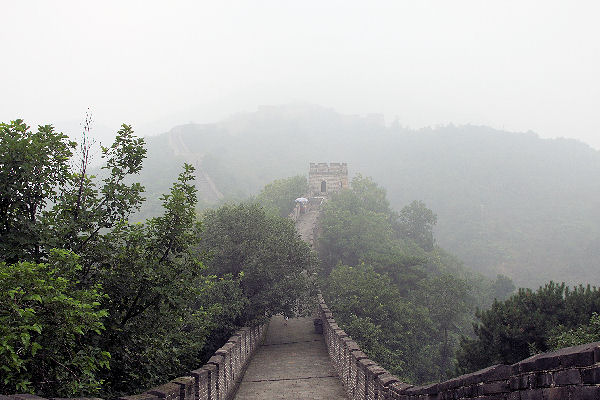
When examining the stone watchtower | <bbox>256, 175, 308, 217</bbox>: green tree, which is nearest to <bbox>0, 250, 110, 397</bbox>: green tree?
<bbox>256, 175, 308, 217</bbox>: green tree

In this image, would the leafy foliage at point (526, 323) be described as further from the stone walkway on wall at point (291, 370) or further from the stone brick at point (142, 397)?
the stone brick at point (142, 397)

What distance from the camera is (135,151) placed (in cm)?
1063

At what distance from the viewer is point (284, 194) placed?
55.8 metres

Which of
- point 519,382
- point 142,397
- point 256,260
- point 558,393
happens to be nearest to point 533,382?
point 519,382

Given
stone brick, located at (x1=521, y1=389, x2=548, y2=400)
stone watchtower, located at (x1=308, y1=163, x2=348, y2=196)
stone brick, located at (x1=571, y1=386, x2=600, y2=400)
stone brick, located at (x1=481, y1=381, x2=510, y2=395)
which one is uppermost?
stone watchtower, located at (x1=308, y1=163, x2=348, y2=196)

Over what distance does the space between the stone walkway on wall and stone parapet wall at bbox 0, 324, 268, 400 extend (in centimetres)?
47

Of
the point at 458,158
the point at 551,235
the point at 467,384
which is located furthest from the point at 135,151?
the point at 458,158

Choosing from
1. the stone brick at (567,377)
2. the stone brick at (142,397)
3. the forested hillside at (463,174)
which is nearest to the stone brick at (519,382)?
the stone brick at (567,377)

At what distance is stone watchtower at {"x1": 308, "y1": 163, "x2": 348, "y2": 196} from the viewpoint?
6462 centimetres

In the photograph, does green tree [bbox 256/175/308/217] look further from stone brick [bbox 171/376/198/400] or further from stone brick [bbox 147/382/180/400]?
stone brick [bbox 147/382/180/400]

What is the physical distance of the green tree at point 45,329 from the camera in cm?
655

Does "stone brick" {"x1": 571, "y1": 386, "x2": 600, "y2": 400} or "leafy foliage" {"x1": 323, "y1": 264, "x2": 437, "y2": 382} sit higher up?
"stone brick" {"x1": 571, "y1": 386, "x2": 600, "y2": 400}

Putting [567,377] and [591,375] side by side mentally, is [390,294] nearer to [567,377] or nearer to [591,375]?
[567,377]

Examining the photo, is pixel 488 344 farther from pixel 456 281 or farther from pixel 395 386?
pixel 456 281
